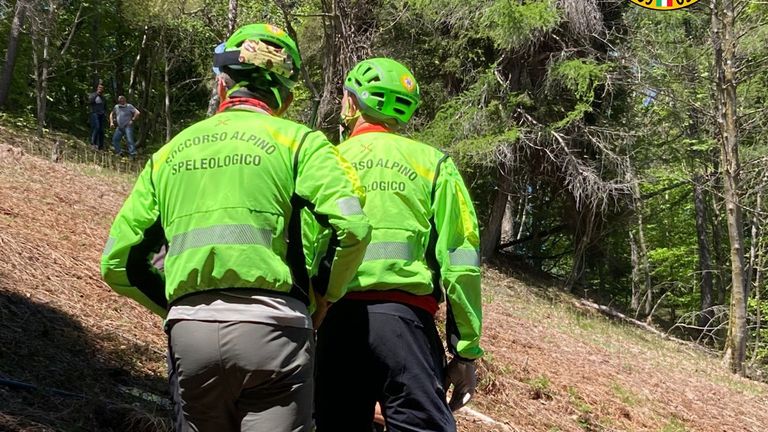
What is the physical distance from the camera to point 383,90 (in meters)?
3.07

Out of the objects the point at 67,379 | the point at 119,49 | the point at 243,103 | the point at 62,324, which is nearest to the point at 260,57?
the point at 243,103

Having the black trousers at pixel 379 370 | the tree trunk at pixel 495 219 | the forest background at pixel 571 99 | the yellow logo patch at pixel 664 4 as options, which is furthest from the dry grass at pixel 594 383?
the yellow logo patch at pixel 664 4

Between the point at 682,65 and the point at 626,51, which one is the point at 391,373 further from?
the point at 626,51

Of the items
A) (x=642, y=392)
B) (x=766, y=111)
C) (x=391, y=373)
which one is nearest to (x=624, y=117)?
(x=766, y=111)

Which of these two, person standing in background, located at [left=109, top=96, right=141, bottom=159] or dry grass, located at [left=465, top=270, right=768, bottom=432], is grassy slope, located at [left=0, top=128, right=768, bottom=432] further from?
person standing in background, located at [left=109, top=96, right=141, bottom=159]

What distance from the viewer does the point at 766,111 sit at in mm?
12617

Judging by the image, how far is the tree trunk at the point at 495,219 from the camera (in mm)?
17656

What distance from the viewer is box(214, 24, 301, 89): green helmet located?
2475 mm

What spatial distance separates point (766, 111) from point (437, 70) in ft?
23.9

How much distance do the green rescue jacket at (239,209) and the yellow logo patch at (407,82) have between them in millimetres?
777

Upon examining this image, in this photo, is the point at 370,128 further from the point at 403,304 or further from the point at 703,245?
the point at 703,245

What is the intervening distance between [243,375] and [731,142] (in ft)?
38.7

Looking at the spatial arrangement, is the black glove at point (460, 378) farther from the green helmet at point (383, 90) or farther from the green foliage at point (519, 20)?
the green foliage at point (519, 20)

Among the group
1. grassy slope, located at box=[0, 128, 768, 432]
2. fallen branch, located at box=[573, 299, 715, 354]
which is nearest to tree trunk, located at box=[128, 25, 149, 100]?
grassy slope, located at box=[0, 128, 768, 432]
